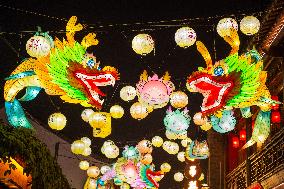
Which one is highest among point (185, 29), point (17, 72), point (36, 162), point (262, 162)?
point (185, 29)

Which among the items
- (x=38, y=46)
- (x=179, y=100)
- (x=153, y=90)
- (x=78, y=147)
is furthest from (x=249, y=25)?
(x=78, y=147)

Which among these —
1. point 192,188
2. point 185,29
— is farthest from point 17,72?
point 192,188

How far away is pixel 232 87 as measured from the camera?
9.91 meters

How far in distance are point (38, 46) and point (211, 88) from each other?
3879 millimetres

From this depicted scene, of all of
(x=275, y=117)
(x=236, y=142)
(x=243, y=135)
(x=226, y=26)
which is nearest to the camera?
(x=226, y=26)

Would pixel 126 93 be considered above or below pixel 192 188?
above

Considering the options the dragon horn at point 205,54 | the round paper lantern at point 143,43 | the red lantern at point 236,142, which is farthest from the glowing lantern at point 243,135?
the round paper lantern at point 143,43

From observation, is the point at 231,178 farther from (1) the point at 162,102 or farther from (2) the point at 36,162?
(2) the point at 36,162

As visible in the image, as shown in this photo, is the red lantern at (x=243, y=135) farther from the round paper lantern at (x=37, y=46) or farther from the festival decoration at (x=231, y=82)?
the round paper lantern at (x=37, y=46)

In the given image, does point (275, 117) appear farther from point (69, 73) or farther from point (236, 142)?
point (69, 73)

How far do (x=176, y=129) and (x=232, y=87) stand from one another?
270 cm

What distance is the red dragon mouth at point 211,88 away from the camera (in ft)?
32.7

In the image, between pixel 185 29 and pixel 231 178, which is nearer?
pixel 185 29

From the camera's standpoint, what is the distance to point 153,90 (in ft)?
34.9
